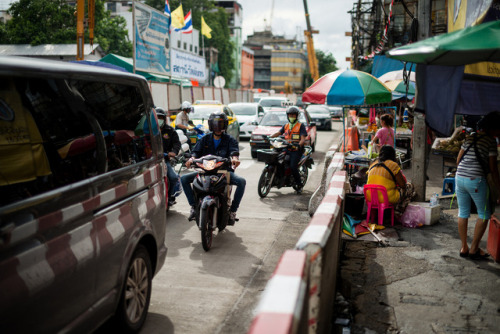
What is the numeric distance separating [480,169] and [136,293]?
4.11 m

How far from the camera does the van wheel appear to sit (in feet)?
12.3

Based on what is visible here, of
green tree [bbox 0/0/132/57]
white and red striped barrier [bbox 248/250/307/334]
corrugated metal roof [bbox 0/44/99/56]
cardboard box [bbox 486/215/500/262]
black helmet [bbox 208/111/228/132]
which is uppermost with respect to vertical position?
green tree [bbox 0/0/132/57]

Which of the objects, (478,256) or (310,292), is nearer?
(310,292)

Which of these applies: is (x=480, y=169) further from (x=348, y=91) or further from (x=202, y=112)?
(x=202, y=112)

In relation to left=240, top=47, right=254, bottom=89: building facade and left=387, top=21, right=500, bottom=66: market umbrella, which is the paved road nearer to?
left=387, top=21, right=500, bottom=66: market umbrella

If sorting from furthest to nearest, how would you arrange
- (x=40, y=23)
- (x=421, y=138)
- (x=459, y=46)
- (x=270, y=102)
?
(x=40, y=23) → (x=270, y=102) → (x=421, y=138) → (x=459, y=46)

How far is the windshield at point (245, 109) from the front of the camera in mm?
23094

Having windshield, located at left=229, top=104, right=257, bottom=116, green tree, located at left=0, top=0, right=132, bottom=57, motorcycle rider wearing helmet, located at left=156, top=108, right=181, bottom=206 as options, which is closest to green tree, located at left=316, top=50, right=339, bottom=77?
A: green tree, located at left=0, top=0, right=132, bottom=57

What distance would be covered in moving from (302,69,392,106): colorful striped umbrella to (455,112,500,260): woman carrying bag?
4766mm

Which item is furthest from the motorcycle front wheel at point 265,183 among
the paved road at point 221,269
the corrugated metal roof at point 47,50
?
the corrugated metal roof at point 47,50

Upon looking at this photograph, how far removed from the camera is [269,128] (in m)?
17.7

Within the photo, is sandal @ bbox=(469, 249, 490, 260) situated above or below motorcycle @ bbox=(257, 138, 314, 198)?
below

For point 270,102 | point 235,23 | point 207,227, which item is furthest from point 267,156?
point 235,23

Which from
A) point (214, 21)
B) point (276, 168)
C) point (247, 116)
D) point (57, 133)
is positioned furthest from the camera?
point (214, 21)
